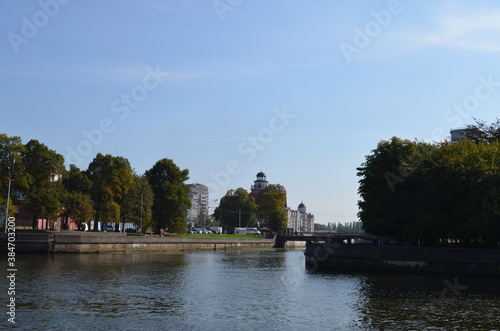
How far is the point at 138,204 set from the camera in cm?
11600

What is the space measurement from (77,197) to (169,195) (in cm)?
2917

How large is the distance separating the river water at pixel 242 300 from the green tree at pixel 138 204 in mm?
49272

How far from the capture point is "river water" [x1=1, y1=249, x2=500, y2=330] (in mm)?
34500

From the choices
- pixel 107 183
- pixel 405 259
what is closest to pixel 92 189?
pixel 107 183

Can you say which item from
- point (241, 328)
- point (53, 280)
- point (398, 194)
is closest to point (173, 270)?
point (53, 280)

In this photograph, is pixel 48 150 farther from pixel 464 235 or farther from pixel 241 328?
pixel 241 328

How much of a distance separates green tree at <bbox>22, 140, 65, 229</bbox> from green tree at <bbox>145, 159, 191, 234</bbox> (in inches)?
1337

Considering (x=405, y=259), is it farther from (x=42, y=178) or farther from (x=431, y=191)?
(x=42, y=178)

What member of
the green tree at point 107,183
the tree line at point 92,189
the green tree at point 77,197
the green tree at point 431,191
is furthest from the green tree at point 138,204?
the green tree at point 431,191

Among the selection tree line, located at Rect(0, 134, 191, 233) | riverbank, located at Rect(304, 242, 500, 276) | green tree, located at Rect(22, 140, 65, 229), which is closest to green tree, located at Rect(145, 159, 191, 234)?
tree line, located at Rect(0, 134, 191, 233)

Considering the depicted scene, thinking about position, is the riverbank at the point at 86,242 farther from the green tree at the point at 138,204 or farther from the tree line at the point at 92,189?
the green tree at the point at 138,204

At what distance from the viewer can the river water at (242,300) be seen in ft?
113

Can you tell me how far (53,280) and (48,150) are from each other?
1850 inches

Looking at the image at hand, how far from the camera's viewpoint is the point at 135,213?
116 metres
